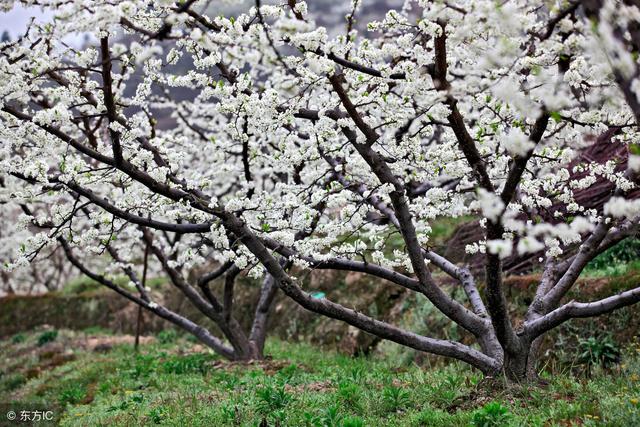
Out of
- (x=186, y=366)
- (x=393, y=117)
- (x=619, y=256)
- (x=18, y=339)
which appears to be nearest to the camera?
(x=393, y=117)

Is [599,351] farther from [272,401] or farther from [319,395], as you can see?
[272,401]

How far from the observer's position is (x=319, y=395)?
688 cm

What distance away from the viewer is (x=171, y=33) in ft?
15.6

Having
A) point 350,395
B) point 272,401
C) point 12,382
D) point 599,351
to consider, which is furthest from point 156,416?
point 12,382

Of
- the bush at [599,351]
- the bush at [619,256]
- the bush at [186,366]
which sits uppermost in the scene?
the bush at [619,256]

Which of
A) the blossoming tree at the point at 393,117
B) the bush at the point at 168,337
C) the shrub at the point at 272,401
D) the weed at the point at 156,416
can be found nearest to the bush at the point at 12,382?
the bush at the point at 168,337

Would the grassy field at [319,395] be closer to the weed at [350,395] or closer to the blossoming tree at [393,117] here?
the weed at [350,395]

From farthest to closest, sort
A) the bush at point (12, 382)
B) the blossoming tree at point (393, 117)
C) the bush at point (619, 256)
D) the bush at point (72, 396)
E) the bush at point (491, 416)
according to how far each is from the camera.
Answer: the bush at point (12, 382) < the bush at point (72, 396) < the bush at point (619, 256) < the bush at point (491, 416) < the blossoming tree at point (393, 117)

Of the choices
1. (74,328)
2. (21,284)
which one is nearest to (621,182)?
(74,328)

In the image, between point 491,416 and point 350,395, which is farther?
point 350,395

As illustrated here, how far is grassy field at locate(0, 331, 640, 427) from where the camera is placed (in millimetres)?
5254

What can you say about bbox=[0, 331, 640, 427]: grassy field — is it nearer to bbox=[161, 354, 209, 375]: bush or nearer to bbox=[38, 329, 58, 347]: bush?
bbox=[161, 354, 209, 375]: bush

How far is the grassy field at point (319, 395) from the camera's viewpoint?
17.2 ft

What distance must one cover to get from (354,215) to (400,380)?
234cm
